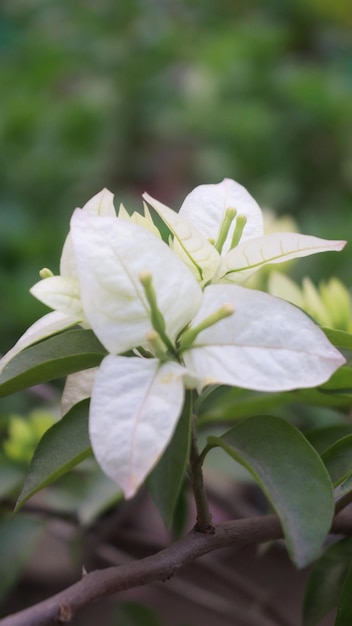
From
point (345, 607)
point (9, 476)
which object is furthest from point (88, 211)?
point (9, 476)

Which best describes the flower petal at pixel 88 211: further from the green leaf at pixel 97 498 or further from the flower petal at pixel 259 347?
the green leaf at pixel 97 498

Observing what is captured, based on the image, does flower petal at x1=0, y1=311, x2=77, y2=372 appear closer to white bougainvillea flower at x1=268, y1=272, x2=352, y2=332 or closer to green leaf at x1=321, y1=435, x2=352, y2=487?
green leaf at x1=321, y1=435, x2=352, y2=487

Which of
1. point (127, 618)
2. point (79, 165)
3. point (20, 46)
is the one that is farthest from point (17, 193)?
point (127, 618)

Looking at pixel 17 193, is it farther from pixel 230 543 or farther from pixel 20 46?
pixel 230 543

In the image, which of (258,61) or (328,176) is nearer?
(328,176)

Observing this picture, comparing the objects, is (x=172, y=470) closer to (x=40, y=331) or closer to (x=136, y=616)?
(x=40, y=331)

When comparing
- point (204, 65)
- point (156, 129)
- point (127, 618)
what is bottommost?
point (127, 618)
